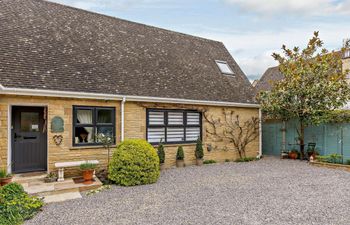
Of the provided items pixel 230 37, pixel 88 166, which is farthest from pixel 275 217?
pixel 230 37

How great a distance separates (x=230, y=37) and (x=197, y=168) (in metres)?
12.5

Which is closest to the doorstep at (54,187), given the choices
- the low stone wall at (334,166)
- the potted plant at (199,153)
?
the potted plant at (199,153)

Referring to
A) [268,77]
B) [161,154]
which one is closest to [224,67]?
[161,154]

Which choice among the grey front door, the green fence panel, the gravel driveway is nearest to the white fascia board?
the grey front door

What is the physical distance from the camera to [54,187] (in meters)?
6.61

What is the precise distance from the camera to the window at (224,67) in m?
13.8

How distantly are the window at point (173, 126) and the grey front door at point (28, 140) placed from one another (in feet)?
12.3

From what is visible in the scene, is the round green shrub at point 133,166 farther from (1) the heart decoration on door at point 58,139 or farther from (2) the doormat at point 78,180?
(1) the heart decoration on door at point 58,139

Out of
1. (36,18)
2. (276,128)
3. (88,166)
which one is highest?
(36,18)

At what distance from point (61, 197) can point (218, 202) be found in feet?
13.1

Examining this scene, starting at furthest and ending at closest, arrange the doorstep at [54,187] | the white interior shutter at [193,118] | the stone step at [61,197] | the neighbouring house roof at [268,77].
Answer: the neighbouring house roof at [268,77] → the white interior shutter at [193,118] → the doorstep at [54,187] → the stone step at [61,197]

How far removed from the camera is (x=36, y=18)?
9.61 meters

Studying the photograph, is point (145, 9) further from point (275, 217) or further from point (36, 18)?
point (275, 217)

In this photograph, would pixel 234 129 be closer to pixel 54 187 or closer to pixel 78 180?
pixel 78 180
